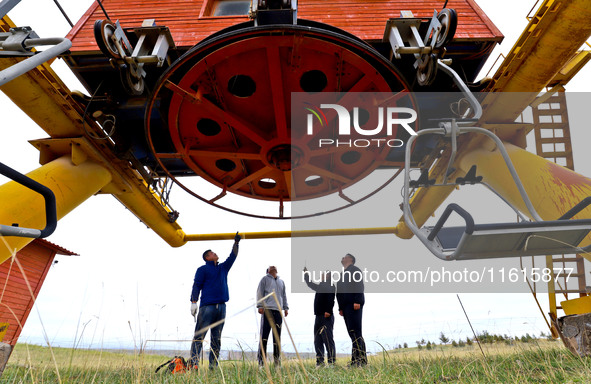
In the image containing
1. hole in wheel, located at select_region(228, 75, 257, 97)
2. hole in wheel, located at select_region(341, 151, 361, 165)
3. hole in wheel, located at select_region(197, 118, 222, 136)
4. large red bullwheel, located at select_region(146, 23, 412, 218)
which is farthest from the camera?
hole in wheel, located at select_region(341, 151, 361, 165)

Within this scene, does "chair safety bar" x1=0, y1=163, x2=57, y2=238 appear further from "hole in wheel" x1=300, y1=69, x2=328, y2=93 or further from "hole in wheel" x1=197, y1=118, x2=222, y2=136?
"hole in wheel" x1=197, y1=118, x2=222, y2=136

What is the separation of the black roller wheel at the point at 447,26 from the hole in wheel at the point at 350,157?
2.45 m

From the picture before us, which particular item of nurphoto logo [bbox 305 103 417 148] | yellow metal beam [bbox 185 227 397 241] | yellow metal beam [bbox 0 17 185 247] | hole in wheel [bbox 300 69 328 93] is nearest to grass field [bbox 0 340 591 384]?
nurphoto logo [bbox 305 103 417 148]

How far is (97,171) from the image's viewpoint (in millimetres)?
5621

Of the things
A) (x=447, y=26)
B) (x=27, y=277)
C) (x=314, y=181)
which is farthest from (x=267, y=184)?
(x=27, y=277)

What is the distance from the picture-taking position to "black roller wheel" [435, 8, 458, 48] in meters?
3.72

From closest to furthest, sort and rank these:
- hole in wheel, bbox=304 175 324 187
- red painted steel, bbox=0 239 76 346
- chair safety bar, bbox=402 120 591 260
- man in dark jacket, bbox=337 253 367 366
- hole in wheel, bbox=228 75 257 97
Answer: chair safety bar, bbox=402 120 591 260, man in dark jacket, bbox=337 253 367 366, hole in wheel, bbox=228 75 257 97, hole in wheel, bbox=304 175 324 187, red painted steel, bbox=0 239 76 346

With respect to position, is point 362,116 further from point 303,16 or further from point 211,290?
point 211,290

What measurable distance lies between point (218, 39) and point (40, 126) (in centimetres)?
304

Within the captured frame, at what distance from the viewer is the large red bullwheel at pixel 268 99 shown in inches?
164

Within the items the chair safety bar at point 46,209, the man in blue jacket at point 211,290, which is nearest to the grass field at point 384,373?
the chair safety bar at point 46,209

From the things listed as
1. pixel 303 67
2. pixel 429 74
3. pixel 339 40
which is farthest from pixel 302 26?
pixel 429 74

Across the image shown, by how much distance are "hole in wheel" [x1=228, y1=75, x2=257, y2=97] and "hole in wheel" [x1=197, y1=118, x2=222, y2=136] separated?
76 cm

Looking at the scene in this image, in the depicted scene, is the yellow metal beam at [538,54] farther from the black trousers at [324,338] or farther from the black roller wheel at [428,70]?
the black trousers at [324,338]
